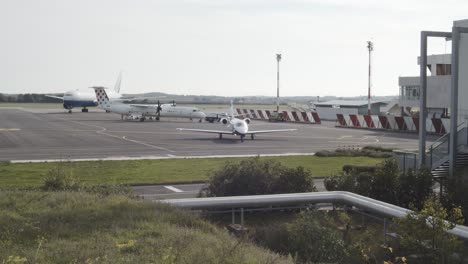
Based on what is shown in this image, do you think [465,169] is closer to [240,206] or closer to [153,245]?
[240,206]

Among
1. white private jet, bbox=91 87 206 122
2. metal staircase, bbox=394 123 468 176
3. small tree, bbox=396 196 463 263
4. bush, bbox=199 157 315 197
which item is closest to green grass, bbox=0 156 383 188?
bush, bbox=199 157 315 197

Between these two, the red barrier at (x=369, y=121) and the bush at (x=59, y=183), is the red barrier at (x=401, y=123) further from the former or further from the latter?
Result: the bush at (x=59, y=183)

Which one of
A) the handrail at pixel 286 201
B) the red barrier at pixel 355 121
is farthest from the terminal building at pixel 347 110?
the handrail at pixel 286 201

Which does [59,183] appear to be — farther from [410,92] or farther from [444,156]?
[410,92]

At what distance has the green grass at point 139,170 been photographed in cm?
2890

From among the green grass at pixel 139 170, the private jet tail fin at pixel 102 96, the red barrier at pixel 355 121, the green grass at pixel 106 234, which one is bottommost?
the green grass at pixel 139 170

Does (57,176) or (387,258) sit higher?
(57,176)

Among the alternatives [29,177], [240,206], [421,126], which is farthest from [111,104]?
[240,206]

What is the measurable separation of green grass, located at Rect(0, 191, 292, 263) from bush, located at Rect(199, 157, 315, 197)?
6.48 meters

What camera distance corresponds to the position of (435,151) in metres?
24.7

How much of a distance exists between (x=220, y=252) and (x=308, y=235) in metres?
3.20

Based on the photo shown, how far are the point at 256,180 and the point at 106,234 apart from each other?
10088mm

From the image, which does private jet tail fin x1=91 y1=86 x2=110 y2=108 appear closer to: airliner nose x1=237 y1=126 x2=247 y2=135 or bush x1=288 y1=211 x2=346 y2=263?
airliner nose x1=237 y1=126 x2=247 y2=135

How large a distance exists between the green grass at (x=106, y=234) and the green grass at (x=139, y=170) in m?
12.4
